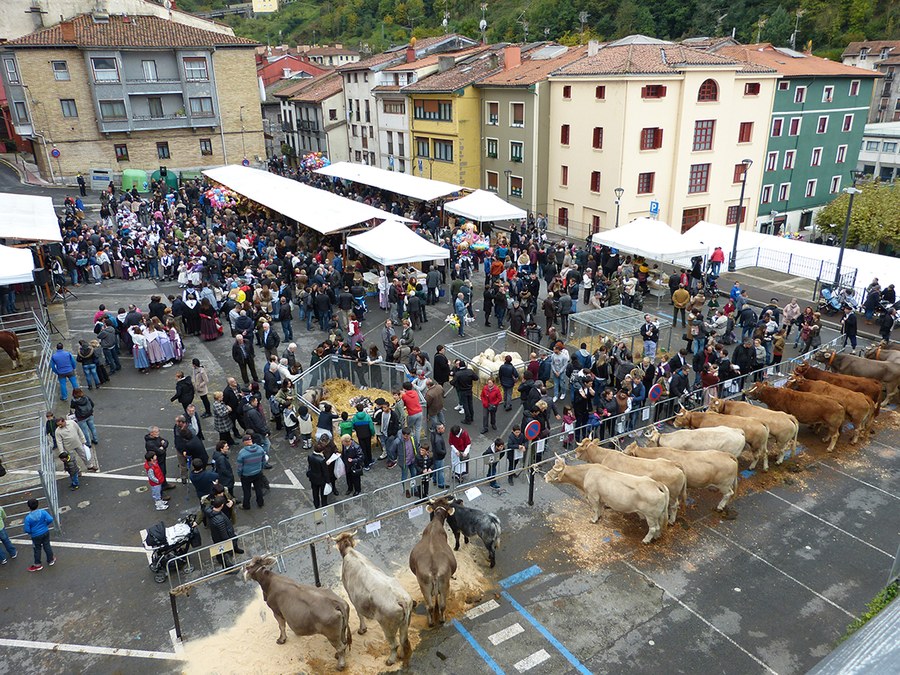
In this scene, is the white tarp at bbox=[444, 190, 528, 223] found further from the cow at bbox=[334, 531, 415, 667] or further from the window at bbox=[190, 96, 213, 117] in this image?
the window at bbox=[190, 96, 213, 117]

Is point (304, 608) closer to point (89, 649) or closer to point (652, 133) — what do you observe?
point (89, 649)

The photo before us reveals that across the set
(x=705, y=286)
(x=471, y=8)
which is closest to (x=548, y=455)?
(x=705, y=286)

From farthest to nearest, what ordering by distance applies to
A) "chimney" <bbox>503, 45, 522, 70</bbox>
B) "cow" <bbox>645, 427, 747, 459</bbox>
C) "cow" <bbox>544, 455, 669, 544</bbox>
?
"chimney" <bbox>503, 45, 522, 70</bbox> < "cow" <bbox>645, 427, 747, 459</bbox> < "cow" <bbox>544, 455, 669, 544</bbox>

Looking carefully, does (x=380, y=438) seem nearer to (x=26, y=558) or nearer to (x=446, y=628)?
(x=446, y=628)

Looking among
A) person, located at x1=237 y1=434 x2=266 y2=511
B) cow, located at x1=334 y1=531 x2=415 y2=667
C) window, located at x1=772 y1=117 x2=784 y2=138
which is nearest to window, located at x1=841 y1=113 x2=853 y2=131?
window, located at x1=772 y1=117 x2=784 y2=138

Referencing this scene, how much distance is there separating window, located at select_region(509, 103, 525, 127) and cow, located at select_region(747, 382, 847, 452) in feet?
99.2

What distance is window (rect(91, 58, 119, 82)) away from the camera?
45062 mm

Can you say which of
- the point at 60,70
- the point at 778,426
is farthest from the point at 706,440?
the point at 60,70

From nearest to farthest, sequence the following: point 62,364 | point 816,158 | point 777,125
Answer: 1. point 62,364
2. point 777,125
3. point 816,158

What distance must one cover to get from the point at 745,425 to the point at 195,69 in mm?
49645

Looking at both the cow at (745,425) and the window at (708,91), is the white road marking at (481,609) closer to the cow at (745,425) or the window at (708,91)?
the cow at (745,425)

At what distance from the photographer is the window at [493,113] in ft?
141

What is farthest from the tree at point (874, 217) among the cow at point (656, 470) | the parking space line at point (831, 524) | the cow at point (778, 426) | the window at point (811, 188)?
the cow at point (656, 470)

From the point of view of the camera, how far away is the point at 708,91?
36.8 metres
